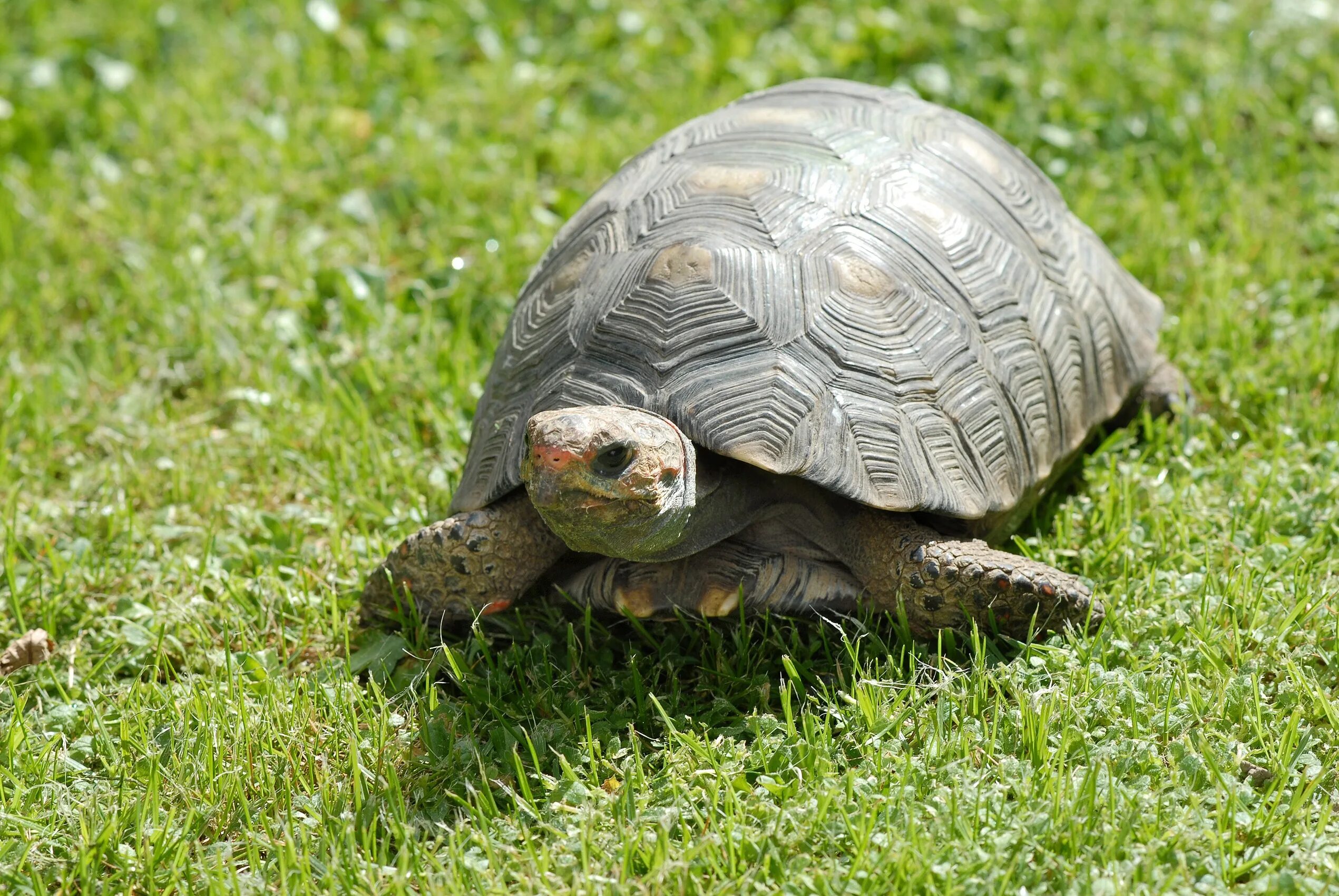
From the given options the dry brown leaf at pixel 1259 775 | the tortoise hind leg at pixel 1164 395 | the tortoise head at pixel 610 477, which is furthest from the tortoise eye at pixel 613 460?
the tortoise hind leg at pixel 1164 395

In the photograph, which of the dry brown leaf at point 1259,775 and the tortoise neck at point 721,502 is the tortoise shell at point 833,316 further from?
the dry brown leaf at point 1259,775

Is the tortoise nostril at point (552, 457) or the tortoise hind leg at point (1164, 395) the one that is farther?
the tortoise hind leg at point (1164, 395)

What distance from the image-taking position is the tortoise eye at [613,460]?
2635 mm

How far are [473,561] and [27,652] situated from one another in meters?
1.10

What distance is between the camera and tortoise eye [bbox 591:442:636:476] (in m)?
2.63

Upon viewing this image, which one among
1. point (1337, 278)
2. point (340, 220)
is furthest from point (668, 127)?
point (1337, 278)

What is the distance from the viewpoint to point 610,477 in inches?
105

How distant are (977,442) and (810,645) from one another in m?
0.59

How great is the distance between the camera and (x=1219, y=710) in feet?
9.06

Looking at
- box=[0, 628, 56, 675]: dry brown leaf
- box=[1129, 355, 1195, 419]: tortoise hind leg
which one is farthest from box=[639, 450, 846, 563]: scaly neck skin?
box=[0, 628, 56, 675]: dry brown leaf

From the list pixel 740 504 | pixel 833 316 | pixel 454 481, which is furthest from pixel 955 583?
pixel 454 481

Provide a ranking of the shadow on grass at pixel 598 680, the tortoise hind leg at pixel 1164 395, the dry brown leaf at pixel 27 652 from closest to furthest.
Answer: the shadow on grass at pixel 598 680 < the dry brown leaf at pixel 27 652 < the tortoise hind leg at pixel 1164 395

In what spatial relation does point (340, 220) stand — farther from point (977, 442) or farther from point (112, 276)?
point (977, 442)

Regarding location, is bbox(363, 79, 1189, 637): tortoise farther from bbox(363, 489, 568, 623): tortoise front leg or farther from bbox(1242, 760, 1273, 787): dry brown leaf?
bbox(1242, 760, 1273, 787): dry brown leaf
